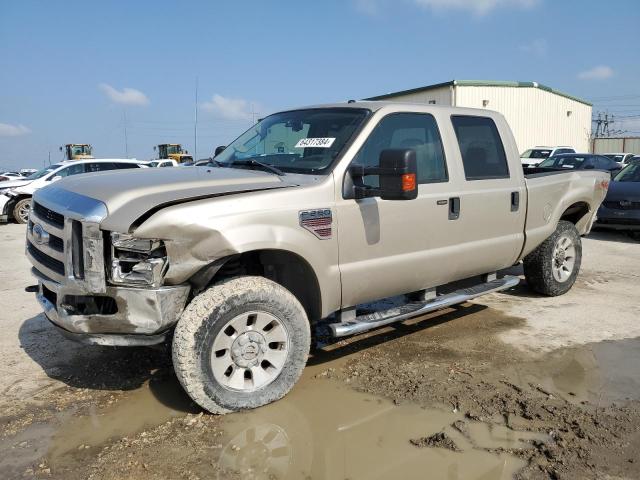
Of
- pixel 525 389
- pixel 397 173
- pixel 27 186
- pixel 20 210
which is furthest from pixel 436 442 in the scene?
pixel 27 186

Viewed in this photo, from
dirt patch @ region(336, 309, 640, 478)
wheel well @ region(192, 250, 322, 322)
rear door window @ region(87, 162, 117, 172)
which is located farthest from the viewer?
rear door window @ region(87, 162, 117, 172)

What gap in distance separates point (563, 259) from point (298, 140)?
3.61 m

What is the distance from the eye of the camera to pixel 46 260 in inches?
139

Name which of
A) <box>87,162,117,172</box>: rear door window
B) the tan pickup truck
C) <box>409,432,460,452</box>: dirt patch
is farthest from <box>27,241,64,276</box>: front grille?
<box>87,162,117,172</box>: rear door window

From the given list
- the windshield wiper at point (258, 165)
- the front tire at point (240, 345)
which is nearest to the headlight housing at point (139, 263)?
the front tire at point (240, 345)

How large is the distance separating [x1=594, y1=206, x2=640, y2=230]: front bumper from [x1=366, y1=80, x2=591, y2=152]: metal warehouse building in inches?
688

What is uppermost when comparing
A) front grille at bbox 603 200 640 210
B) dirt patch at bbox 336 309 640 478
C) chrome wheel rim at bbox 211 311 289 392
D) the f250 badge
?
the f250 badge

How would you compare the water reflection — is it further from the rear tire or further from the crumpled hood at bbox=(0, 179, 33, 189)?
the crumpled hood at bbox=(0, 179, 33, 189)

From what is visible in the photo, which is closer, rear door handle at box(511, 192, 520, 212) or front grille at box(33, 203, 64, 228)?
front grille at box(33, 203, 64, 228)

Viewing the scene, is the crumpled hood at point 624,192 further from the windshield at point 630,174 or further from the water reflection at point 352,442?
the water reflection at point 352,442

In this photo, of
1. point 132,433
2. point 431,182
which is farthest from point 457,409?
point 132,433

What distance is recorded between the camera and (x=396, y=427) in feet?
10.6

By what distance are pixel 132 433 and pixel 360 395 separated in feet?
4.88

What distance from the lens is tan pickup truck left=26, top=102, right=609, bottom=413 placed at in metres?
3.07
